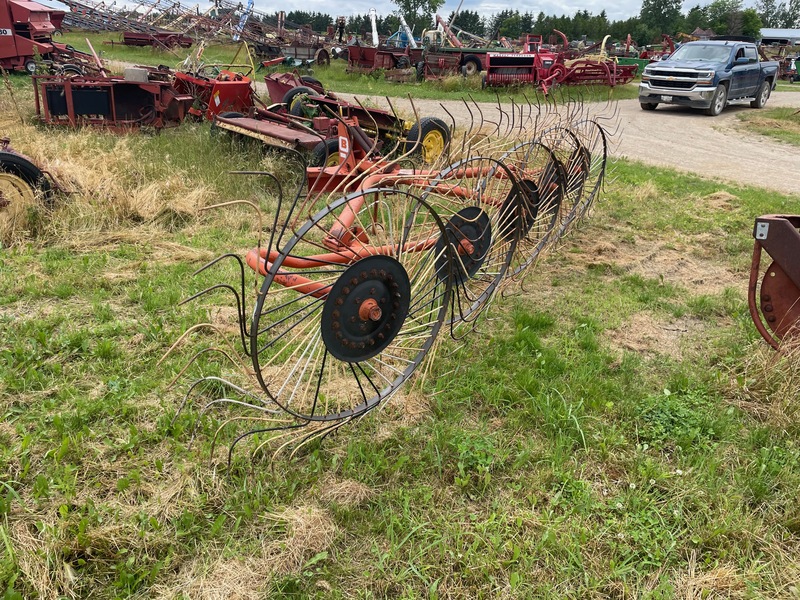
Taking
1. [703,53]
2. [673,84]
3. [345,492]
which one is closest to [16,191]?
[345,492]

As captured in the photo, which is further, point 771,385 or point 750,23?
point 750,23

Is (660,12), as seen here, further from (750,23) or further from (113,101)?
(113,101)

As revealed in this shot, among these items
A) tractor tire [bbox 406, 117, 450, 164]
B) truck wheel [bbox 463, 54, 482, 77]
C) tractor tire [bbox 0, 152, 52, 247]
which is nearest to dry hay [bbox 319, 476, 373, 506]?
tractor tire [bbox 0, 152, 52, 247]

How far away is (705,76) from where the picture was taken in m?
13.8

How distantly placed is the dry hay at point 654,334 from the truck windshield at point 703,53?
12946 mm

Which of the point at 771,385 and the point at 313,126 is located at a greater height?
the point at 313,126

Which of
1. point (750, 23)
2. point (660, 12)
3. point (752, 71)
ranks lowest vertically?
point (752, 71)

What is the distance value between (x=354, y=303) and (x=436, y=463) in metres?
0.85

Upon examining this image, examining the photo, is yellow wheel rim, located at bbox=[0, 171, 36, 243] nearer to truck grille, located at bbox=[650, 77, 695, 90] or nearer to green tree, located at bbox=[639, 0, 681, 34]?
truck grille, located at bbox=[650, 77, 695, 90]

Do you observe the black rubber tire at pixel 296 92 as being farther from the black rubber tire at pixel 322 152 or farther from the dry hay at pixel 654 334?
the dry hay at pixel 654 334

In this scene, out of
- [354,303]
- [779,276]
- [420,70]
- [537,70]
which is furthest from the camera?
[420,70]

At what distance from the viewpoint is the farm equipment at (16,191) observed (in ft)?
15.6

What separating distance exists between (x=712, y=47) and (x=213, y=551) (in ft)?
54.9

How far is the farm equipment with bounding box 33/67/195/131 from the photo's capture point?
28.1 feet
